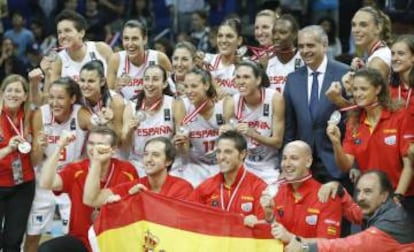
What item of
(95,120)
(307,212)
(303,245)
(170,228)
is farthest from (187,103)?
(303,245)

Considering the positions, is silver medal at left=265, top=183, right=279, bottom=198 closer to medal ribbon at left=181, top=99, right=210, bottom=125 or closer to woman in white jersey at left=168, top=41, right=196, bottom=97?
medal ribbon at left=181, top=99, right=210, bottom=125

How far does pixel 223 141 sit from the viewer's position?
26.7 feet

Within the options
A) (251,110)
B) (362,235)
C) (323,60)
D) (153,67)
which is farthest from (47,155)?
(362,235)

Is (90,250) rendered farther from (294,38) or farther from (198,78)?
(294,38)

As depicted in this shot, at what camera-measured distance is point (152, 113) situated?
9359 millimetres

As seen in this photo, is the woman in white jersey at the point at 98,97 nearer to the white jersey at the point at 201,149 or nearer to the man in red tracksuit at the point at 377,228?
the white jersey at the point at 201,149

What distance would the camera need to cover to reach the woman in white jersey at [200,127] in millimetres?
9195

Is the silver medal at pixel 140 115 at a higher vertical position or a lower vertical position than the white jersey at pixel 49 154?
higher

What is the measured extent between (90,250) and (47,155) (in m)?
1.37

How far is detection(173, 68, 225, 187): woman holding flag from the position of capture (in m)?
9.20

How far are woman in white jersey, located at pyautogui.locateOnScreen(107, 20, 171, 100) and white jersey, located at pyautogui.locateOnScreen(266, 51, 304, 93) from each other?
38.9 inches

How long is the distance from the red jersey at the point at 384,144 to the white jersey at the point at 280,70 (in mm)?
1711

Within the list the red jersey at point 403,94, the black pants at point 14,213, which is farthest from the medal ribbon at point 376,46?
the black pants at point 14,213

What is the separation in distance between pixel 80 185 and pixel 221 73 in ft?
7.63
